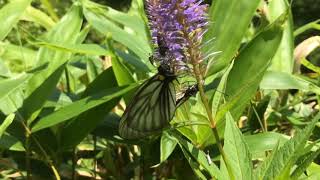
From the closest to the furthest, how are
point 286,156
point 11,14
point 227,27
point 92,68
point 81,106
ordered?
1. point 286,156
2. point 81,106
3. point 227,27
4. point 11,14
5. point 92,68

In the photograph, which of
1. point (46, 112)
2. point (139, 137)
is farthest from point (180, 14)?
point (46, 112)

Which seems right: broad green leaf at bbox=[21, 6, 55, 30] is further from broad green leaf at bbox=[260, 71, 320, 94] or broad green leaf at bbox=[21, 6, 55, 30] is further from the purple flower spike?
the purple flower spike

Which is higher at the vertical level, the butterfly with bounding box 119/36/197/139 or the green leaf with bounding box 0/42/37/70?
the butterfly with bounding box 119/36/197/139

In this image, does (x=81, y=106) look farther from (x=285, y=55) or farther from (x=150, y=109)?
(x=285, y=55)

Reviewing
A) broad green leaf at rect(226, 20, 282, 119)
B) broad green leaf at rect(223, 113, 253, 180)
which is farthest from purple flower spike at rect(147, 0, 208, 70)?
A: broad green leaf at rect(226, 20, 282, 119)

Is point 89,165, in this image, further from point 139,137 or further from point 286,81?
point 286,81

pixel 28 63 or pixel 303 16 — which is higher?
pixel 28 63

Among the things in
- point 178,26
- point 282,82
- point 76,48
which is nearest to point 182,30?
point 178,26
